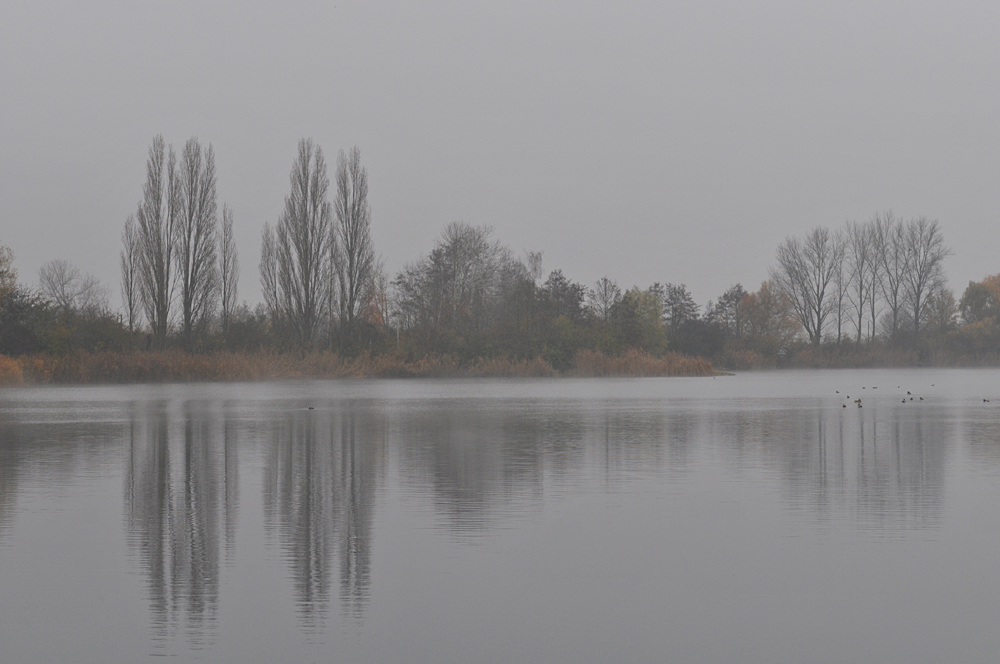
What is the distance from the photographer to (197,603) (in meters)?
4.98

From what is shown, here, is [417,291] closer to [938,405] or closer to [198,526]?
[938,405]

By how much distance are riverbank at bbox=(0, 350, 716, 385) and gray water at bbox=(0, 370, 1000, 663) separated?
28.1 m

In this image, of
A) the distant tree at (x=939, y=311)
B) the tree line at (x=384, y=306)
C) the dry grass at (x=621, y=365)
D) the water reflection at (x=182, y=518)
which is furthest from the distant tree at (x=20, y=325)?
the distant tree at (x=939, y=311)

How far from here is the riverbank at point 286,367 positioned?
131ft

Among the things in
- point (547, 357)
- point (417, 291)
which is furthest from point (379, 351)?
point (417, 291)

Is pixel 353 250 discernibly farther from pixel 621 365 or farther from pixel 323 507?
pixel 323 507

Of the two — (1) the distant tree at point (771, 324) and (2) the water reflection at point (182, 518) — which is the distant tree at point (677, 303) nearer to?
(1) the distant tree at point (771, 324)

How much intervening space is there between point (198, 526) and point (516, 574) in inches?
108

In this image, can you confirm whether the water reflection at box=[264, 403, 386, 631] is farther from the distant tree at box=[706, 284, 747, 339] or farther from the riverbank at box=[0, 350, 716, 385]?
the distant tree at box=[706, 284, 747, 339]

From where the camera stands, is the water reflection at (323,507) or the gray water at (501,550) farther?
the water reflection at (323,507)

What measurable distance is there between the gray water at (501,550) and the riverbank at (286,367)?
92.1ft

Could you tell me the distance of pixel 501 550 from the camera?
20.4 feet

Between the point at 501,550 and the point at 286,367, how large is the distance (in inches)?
1551

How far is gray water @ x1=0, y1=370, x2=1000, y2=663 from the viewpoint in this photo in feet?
14.4
